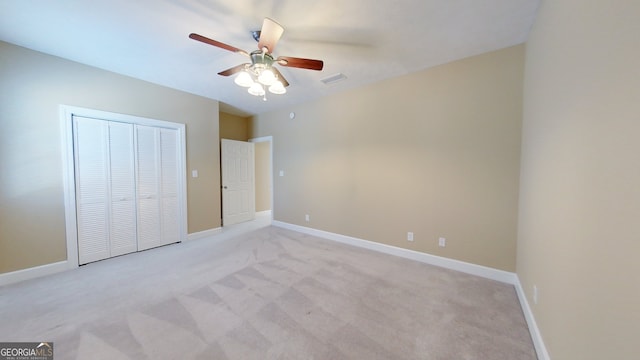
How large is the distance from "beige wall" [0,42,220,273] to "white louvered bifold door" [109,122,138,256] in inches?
14.9

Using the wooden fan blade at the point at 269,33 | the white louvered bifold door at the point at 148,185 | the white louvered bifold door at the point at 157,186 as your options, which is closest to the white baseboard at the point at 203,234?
the white louvered bifold door at the point at 157,186

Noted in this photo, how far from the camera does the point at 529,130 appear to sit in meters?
2.00

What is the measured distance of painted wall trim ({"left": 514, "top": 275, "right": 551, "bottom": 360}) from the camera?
1397 millimetres

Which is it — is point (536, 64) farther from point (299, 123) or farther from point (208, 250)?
point (208, 250)

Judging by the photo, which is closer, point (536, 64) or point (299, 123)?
point (536, 64)

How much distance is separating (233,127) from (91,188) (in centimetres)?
286

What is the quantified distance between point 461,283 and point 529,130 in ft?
5.69

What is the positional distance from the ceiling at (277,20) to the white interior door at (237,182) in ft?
7.37

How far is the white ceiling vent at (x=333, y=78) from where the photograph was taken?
3023 mm

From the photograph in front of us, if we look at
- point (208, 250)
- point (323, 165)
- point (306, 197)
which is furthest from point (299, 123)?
point (208, 250)

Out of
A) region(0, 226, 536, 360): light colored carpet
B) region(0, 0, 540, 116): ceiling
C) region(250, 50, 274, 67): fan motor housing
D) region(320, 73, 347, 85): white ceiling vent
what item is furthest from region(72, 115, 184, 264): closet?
region(320, 73, 347, 85): white ceiling vent

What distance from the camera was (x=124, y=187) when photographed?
125 inches

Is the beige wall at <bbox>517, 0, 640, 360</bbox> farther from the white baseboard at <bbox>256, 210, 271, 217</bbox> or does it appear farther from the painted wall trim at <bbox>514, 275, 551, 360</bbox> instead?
the white baseboard at <bbox>256, 210, 271, 217</bbox>

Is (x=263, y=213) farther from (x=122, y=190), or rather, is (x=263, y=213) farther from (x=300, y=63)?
(x=300, y=63)
